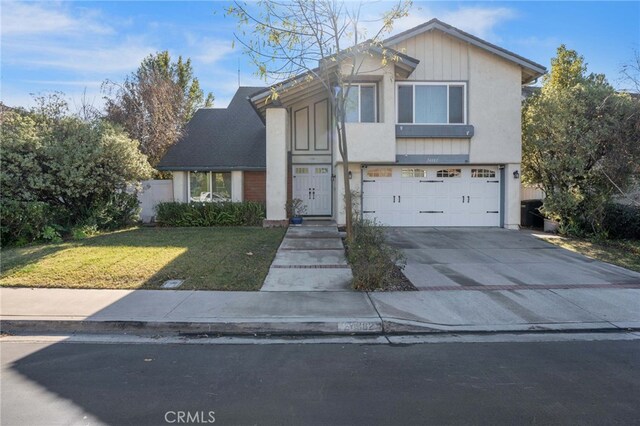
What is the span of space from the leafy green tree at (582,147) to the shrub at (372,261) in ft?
25.4

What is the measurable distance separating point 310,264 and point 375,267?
220cm

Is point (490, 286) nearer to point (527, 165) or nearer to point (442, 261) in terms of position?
point (442, 261)

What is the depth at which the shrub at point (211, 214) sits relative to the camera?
16.4 m

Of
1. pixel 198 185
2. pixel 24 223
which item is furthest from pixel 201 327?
pixel 198 185

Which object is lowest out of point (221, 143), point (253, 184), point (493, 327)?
point (493, 327)

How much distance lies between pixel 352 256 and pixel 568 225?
30.8 feet

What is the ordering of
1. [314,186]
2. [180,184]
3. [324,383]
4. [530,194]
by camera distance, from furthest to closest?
[180,184] → [530,194] → [314,186] → [324,383]

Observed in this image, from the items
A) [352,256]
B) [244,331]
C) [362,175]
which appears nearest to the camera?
[244,331]

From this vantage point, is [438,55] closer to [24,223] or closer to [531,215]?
[531,215]

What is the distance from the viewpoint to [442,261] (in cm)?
1049

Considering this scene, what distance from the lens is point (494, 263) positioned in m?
10.3

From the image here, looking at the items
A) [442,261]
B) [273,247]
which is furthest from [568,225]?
[273,247]

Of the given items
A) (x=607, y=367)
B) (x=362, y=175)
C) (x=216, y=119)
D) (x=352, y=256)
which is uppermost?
(x=216, y=119)

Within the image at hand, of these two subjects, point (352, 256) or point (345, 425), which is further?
point (352, 256)
